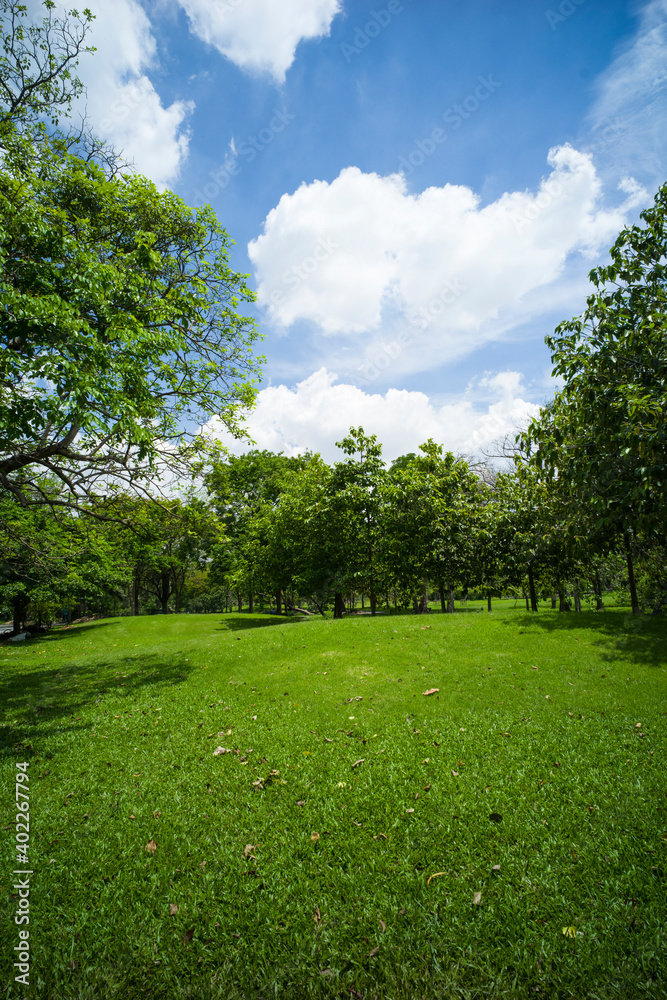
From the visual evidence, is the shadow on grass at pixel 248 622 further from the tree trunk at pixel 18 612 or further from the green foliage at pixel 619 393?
the green foliage at pixel 619 393

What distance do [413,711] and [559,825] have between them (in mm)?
3525

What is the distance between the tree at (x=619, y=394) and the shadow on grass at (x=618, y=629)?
3210mm

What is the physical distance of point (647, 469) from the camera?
7.62 metres

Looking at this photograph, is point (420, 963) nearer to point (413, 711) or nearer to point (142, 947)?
point (142, 947)

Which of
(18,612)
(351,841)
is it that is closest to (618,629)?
(351,841)

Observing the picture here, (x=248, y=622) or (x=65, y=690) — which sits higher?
(x=65, y=690)

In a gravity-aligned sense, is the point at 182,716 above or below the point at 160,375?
below

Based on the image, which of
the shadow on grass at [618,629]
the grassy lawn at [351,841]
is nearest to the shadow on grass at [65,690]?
the grassy lawn at [351,841]

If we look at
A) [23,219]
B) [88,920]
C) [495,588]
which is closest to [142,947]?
[88,920]

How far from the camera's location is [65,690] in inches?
416

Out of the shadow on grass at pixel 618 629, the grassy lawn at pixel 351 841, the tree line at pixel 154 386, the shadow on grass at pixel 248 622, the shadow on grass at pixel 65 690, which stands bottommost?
the shadow on grass at pixel 248 622

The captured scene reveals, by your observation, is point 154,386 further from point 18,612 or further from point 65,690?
point 18,612

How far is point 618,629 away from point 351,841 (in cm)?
1233

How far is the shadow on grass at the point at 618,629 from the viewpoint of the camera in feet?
34.3
